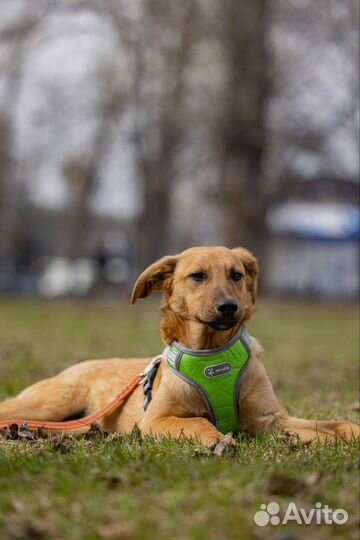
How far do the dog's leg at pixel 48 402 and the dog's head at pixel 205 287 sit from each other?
97 cm

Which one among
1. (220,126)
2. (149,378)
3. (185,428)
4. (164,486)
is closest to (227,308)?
(185,428)

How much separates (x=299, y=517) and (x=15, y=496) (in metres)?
1.23

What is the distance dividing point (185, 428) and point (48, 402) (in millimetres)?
1485

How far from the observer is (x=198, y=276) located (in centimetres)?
561

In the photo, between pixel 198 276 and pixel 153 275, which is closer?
pixel 198 276

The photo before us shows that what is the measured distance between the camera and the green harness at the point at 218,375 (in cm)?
545

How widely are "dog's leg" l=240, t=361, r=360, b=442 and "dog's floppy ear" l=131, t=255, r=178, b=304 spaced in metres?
0.90

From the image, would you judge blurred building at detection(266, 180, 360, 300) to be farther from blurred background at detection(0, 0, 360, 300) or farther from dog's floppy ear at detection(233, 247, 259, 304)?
dog's floppy ear at detection(233, 247, 259, 304)

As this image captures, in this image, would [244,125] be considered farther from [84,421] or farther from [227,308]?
[227,308]

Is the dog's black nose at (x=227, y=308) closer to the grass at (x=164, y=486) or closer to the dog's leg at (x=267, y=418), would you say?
the dog's leg at (x=267, y=418)

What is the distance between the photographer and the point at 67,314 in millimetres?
22047

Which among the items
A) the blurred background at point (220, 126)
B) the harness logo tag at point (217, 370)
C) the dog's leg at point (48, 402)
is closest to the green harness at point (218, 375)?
the harness logo tag at point (217, 370)

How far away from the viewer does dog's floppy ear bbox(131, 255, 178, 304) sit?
19.3 ft

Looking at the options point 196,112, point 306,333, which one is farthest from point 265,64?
point 306,333
